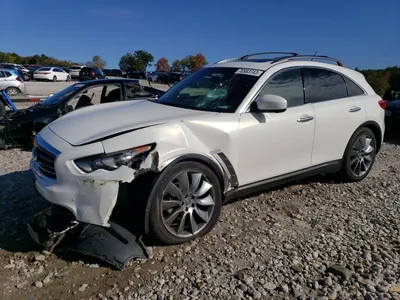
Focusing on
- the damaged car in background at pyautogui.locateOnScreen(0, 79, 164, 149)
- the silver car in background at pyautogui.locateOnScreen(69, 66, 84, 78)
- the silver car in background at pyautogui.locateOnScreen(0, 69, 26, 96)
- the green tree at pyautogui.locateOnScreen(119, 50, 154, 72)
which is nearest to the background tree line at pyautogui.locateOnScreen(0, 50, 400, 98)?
the green tree at pyautogui.locateOnScreen(119, 50, 154, 72)

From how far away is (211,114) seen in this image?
12.1 ft

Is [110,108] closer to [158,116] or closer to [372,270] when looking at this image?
[158,116]

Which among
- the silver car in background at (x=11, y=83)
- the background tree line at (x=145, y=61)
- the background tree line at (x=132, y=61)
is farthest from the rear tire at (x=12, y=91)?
the background tree line at (x=145, y=61)

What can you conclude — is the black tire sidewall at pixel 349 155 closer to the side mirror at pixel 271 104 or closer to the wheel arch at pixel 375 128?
the wheel arch at pixel 375 128

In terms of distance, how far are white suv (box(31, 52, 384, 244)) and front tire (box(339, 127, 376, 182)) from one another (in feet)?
0.06

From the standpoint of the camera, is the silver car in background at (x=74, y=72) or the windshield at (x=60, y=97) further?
the silver car in background at (x=74, y=72)

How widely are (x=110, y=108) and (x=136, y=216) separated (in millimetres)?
1622

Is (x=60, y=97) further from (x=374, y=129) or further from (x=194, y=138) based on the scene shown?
→ (x=374, y=129)

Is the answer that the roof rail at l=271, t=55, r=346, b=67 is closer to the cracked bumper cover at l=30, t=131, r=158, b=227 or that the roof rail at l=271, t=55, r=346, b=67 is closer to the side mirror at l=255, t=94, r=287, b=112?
the side mirror at l=255, t=94, r=287, b=112

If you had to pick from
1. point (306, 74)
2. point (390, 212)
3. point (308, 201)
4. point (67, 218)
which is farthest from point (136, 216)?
point (390, 212)

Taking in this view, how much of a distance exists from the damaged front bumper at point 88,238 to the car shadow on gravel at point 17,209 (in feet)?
0.86

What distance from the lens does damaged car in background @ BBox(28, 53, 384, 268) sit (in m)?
3.04

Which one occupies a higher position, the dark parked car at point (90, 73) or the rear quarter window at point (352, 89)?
the rear quarter window at point (352, 89)

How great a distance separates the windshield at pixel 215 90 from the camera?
3916 millimetres
